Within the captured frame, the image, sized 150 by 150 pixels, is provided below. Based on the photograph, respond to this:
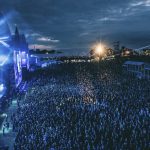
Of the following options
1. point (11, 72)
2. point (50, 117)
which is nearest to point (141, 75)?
point (11, 72)

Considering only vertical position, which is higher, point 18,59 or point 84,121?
point 18,59

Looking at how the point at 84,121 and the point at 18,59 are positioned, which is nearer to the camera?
the point at 84,121

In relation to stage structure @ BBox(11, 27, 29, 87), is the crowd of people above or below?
below

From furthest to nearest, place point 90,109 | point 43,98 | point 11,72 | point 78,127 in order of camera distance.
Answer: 1. point 11,72
2. point 43,98
3. point 90,109
4. point 78,127

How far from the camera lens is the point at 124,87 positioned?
50.6 m

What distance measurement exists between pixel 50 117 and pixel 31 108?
18.1 ft

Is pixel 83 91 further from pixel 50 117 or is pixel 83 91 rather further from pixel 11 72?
pixel 50 117

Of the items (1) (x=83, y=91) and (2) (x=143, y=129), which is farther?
(1) (x=83, y=91)

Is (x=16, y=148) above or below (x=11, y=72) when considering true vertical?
below

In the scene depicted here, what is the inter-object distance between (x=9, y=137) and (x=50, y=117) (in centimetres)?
557

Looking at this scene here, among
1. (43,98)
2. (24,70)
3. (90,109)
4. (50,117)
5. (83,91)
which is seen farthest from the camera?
(24,70)

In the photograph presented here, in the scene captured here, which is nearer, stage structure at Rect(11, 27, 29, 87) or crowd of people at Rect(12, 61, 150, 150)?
crowd of people at Rect(12, 61, 150, 150)

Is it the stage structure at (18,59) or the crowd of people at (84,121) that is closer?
the crowd of people at (84,121)

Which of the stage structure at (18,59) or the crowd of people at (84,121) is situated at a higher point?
the stage structure at (18,59)
